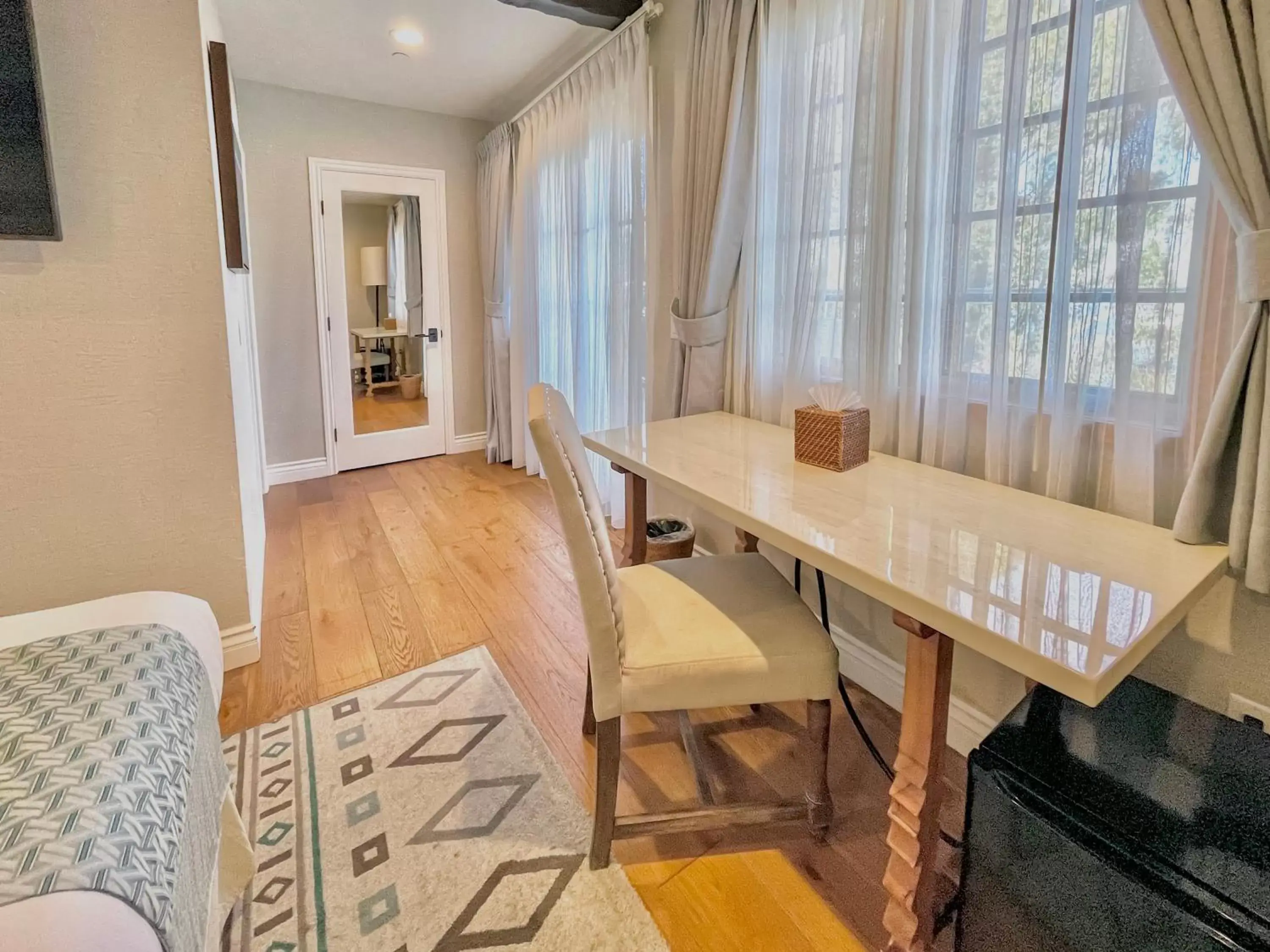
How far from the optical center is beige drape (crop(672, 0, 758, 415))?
2.10 m

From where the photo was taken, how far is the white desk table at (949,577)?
826 millimetres

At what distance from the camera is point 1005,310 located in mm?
1464

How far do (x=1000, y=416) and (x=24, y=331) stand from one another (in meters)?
2.45

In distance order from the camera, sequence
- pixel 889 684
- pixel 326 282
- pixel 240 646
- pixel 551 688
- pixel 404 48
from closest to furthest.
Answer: pixel 889 684
pixel 551 688
pixel 240 646
pixel 404 48
pixel 326 282

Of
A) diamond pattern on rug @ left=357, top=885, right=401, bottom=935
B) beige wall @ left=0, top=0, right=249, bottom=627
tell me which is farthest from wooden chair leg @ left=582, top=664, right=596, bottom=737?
beige wall @ left=0, top=0, right=249, bottom=627

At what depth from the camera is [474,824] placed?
148 cm

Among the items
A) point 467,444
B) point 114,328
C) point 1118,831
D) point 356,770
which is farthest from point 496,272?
point 1118,831

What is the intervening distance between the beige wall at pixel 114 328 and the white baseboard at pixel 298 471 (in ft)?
7.75

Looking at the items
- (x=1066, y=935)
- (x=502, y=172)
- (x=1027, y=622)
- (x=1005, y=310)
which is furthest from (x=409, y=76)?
(x=1066, y=935)

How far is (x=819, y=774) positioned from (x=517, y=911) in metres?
0.67

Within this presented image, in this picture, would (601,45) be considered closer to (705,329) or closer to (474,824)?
(705,329)

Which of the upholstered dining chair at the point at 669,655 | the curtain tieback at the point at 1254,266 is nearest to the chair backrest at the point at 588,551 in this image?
the upholstered dining chair at the point at 669,655

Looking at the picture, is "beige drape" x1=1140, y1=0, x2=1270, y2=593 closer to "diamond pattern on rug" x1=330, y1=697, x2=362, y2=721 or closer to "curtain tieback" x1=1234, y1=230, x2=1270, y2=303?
"curtain tieback" x1=1234, y1=230, x2=1270, y2=303

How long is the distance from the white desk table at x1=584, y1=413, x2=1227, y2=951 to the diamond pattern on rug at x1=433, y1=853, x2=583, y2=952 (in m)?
0.64
